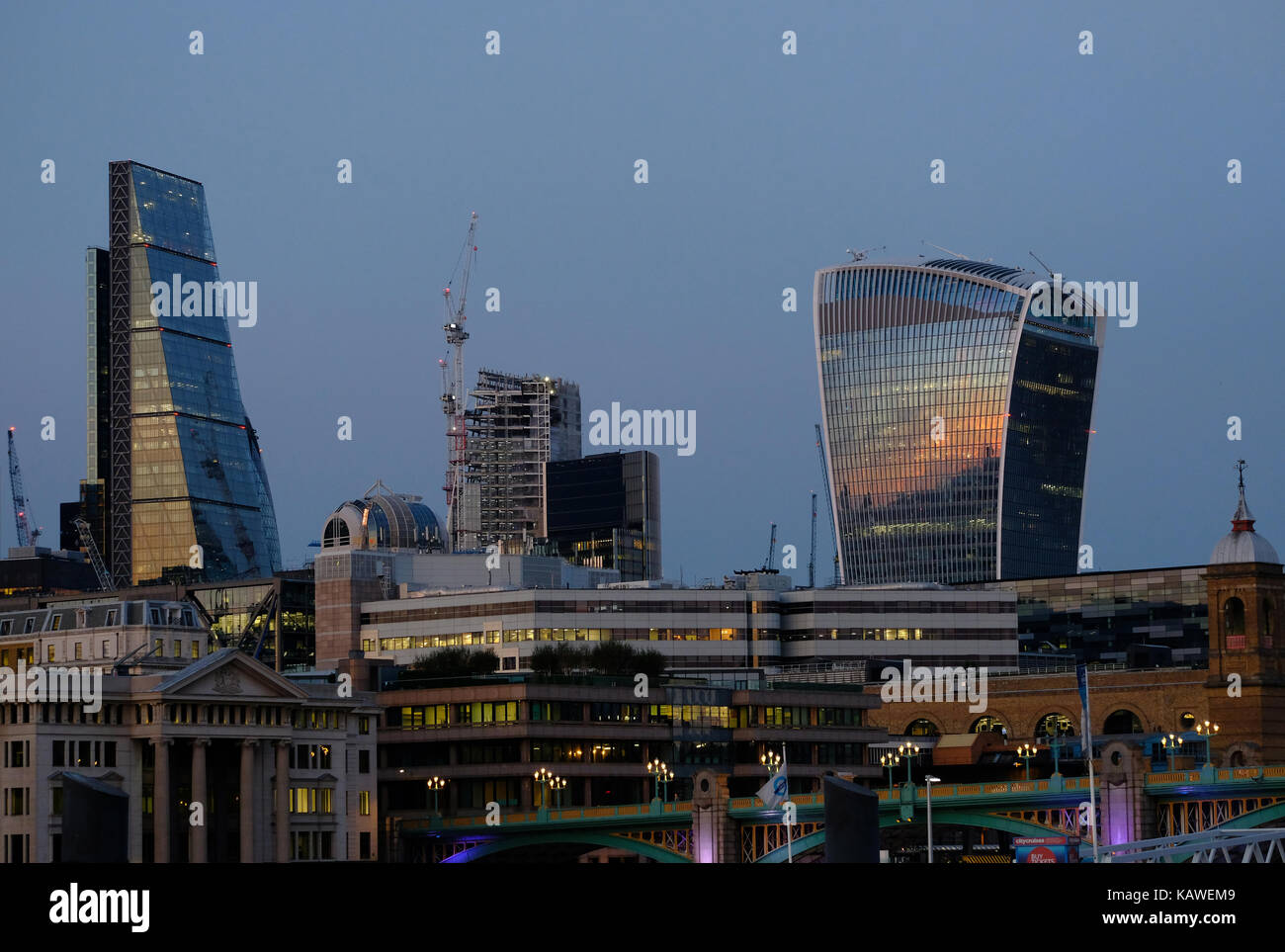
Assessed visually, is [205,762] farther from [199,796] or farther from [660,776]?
[660,776]

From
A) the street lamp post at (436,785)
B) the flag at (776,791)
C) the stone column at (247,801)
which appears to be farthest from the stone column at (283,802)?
the flag at (776,791)

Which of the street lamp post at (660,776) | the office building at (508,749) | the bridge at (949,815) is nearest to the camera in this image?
the bridge at (949,815)

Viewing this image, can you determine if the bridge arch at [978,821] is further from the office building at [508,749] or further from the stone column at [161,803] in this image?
the stone column at [161,803]

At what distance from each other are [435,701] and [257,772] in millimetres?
28673

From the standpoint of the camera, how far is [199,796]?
16025 cm

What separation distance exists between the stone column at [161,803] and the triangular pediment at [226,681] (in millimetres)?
4203

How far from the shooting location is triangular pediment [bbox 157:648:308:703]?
161875mm

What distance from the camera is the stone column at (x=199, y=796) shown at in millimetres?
159000

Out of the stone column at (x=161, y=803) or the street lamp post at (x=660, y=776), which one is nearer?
the stone column at (x=161, y=803)

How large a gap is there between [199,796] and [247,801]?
494cm

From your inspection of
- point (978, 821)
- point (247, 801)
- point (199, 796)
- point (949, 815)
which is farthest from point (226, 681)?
point (978, 821)

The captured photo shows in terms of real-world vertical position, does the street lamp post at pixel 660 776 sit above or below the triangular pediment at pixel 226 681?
below
